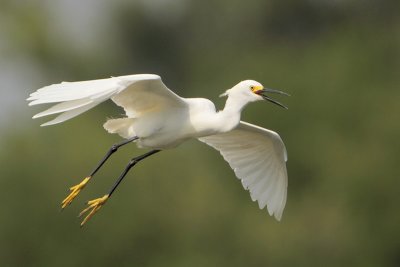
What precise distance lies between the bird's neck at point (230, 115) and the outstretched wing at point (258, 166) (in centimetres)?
121

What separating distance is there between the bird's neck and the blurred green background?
9626 millimetres

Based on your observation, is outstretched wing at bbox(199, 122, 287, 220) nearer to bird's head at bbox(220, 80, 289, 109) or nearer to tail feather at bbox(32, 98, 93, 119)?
bird's head at bbox(220, 80, 289, 109)

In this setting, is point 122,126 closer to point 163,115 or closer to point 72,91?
point 163,115

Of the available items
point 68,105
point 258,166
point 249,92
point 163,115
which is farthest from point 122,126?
point 258,166

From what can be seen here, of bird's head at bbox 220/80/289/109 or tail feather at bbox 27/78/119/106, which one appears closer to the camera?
tail feather at bbox 27/78/119/106

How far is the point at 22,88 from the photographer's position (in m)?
29.5

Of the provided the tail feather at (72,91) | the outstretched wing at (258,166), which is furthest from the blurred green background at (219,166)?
the tail feather at (72,91)

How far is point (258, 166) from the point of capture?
467 inches

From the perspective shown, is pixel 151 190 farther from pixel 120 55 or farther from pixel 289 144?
pixel 120 55

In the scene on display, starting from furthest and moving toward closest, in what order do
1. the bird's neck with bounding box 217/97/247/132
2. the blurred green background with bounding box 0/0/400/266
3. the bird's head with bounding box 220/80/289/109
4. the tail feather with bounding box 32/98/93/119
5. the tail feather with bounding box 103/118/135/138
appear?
the blurred green background with bounding box 0/0/400/266
the tail feather with bounding box 103/118/135/138
the bird's head with bounding box 220/80/289/109
the bird's neck with bounding box 217/97/247/132
the tail feather with bounding box 32/98/93/119

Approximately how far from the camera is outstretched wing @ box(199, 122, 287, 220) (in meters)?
11.8

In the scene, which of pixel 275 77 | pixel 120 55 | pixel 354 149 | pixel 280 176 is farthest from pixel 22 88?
pixel 280 176

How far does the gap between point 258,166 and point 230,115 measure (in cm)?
147

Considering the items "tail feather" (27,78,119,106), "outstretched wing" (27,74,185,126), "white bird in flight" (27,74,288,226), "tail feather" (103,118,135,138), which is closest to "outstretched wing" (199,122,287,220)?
"white bird in flight" (27,74,288,226)
